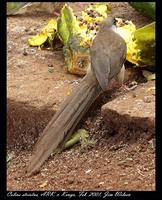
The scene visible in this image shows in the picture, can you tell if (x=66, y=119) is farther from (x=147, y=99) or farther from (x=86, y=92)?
(x=147, y=99)

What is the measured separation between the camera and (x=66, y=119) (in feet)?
21.6

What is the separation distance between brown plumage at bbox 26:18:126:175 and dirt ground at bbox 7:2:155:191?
0.14m

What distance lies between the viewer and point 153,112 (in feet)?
20.2

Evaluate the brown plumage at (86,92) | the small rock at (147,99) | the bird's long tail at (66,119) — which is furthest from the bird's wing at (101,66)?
the small rock at (147,99)

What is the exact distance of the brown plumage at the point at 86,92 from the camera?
643cm

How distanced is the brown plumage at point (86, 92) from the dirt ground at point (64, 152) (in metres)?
0.14

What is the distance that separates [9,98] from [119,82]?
127 cm

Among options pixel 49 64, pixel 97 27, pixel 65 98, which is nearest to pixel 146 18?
pixel 97 27

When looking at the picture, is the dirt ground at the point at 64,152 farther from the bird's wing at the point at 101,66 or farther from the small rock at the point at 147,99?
the small rock at the point at 147,99

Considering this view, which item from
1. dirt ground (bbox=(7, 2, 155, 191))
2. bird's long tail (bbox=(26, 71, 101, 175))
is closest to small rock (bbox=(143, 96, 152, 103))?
dirt ground (bbox=(7, 2, 155, 191))

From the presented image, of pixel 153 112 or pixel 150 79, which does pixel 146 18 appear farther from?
pixel 153 112

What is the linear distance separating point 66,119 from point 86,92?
17.4 inches

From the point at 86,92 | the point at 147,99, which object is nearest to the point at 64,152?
the point at 86,92

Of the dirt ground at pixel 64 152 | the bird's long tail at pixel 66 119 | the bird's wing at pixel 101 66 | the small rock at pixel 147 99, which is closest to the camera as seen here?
the dirt ground at pixel 64 152
